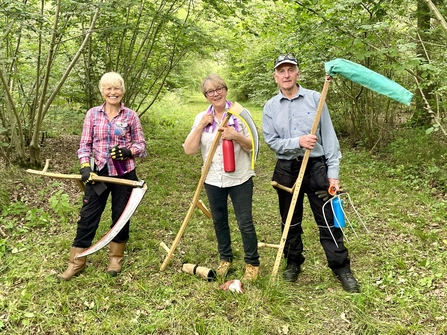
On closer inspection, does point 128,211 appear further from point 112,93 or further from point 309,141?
point 309,141

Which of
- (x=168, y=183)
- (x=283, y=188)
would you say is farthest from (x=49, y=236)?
(x=283, y=188)

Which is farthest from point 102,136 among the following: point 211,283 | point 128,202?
point 211,283

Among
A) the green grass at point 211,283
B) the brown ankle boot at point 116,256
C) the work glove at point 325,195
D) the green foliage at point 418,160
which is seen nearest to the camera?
the green grass at point 211,283

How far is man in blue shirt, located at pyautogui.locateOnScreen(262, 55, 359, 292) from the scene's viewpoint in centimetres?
312

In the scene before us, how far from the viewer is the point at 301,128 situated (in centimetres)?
318

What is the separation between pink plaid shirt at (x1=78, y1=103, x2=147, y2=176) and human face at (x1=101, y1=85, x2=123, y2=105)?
13 centimetres

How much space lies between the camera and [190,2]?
7.95m

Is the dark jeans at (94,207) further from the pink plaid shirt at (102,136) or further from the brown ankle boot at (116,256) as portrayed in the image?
the brown ankle boot at (116,256)

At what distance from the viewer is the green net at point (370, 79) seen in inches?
110

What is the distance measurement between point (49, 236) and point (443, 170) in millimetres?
6364

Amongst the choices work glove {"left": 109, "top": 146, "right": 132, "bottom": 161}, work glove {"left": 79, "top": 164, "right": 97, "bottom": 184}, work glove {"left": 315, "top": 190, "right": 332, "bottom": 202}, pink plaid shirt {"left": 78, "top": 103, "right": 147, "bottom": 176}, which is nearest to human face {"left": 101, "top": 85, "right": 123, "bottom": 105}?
pink plaid shirt {"left": 78, "top": 103, "right": 147, "bottom": 176}

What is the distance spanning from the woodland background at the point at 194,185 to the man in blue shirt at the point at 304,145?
0.48 metres

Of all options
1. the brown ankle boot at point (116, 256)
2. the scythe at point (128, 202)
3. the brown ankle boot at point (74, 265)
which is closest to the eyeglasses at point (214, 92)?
the scythe at point (128, 202)

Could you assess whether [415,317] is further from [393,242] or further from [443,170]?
[443,170]
